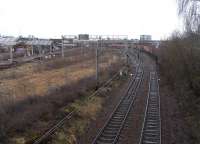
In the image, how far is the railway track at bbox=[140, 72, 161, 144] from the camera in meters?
17.2

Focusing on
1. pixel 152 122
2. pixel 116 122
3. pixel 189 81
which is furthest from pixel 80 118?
pixel 189 81

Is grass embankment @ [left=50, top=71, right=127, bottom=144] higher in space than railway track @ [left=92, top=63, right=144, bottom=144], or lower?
higher

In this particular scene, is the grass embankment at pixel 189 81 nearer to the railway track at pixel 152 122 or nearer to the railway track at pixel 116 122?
the railway track at pixel 152 122

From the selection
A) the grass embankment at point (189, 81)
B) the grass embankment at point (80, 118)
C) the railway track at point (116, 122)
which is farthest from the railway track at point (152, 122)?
the grass embankment at point (80, 118)

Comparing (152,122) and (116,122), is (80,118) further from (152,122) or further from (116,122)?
(152,122)

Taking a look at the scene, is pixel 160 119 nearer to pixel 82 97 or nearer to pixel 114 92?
pixel 82 97

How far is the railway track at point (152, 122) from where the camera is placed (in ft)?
56.6

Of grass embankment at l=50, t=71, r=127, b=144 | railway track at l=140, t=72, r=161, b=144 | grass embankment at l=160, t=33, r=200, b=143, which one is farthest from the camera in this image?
grass embankment at l=160, t=33, r=200, b=143

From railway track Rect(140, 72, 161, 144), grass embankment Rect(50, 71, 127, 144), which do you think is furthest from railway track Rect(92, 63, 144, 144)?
railway track Rect(140, 72, 161, 144)

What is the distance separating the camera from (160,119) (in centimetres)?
2136

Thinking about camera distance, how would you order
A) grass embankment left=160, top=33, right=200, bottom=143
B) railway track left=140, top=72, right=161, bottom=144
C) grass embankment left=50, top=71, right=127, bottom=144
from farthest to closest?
grass embankment left=160, top=33, right=200, bottom=143
railway track left=140, top=72, right=161, bottom=144
grass embankment left=50, top=71, right=127, bottom=144

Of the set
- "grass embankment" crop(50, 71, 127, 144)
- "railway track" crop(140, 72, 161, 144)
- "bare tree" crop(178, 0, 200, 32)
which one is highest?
"bare tree" crop(178, 0, 200, 32)

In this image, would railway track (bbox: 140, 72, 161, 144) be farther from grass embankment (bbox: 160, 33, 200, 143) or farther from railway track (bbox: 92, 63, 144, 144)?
grass embankment (bbox: 160, 33, 200, 143)

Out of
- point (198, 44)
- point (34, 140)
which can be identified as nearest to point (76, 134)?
point (34, 140)
